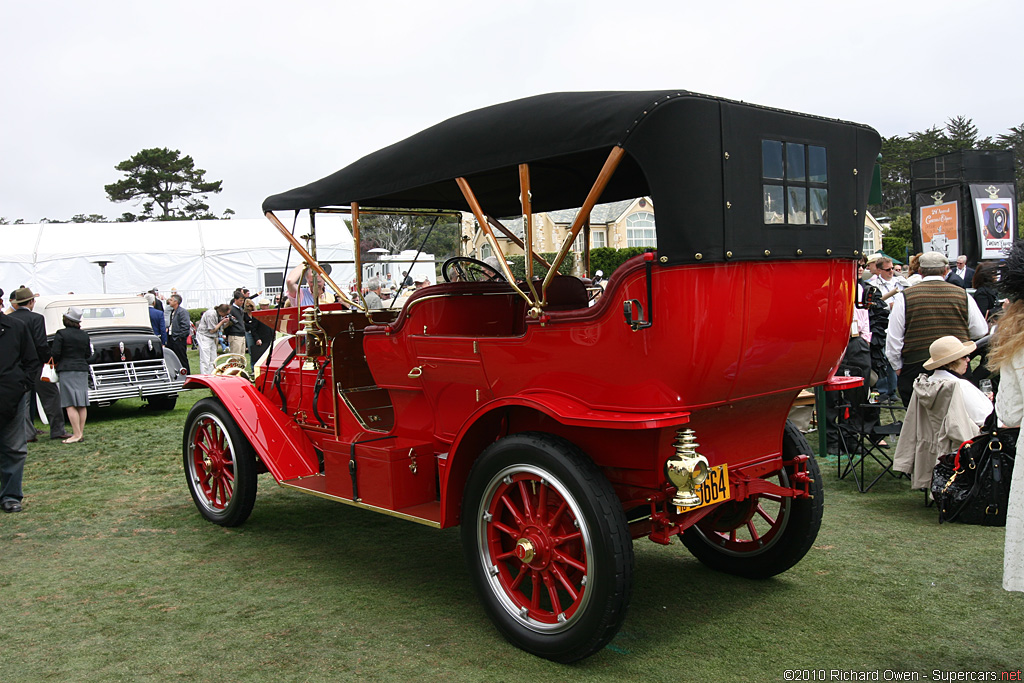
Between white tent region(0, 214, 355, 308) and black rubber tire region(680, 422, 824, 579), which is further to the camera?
white tent region(0, 214, 355, 308)

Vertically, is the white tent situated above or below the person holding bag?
above

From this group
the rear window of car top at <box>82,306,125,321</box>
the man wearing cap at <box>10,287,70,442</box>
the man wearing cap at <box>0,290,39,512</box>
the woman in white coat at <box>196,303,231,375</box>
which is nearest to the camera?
the man wearing cap at <box>0,290,39,512</box>

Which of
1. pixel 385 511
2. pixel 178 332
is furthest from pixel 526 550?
pixel 178 332

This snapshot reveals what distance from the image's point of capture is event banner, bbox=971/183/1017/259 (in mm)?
19109

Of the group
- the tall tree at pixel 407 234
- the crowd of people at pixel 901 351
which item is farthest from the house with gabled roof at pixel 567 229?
the crowd of people at pixel 901 351

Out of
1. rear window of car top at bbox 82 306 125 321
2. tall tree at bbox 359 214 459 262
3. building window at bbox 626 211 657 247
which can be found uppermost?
tall tree at bbox 359 214 459 262

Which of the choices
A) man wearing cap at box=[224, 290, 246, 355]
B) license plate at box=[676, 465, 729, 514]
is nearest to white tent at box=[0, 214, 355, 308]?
man wearing cap at box=[224, 290, 246, 355]

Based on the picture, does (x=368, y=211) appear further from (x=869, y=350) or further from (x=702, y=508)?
(x=869, y=350)

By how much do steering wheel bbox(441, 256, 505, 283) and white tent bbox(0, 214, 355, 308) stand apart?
19.8 metres

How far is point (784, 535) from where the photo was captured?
4.20 meters

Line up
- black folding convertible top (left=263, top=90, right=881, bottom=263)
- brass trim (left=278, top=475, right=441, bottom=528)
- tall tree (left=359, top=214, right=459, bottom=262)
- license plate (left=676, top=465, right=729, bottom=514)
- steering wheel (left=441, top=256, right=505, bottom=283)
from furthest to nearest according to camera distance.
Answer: tall tree (left=359, top=214, right=459, bottom=262) < steering wheel (left=441, top=256, right=505, bottom=283) < brass trim (left=278, top=475, right=441, bottom=528) < license plate (left=676, top=465, right=729, bottom=514) < black folding convertible top (left=263, top=90, right=881, bottom=263)

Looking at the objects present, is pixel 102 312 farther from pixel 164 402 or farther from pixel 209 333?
pixel 209 333

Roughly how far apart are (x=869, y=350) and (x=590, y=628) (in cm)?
564

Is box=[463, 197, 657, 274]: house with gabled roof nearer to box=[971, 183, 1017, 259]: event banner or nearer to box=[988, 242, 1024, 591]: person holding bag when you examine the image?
box=[988, 242, 1024, 591]: person holding bag
